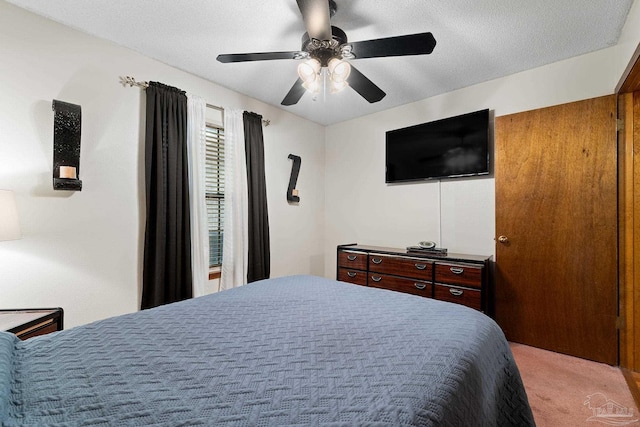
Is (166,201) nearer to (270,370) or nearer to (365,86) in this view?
(365,86)

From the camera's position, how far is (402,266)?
9.63 feet

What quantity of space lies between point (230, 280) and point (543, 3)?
3413 mm

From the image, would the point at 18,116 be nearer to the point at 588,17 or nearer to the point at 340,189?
the point at 340,189

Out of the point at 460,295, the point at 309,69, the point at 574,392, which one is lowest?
the point at 574,392

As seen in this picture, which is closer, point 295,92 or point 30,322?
point 30,322

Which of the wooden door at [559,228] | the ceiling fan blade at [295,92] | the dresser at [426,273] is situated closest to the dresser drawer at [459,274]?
the dresser at [426,273]

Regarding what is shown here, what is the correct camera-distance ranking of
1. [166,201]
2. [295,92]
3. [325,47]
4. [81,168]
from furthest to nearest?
[166,201] → [295,92] → [81,168] → [325,47]

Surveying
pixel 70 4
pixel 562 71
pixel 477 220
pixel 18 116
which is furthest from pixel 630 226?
pixel 18 116

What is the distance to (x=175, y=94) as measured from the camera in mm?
2596

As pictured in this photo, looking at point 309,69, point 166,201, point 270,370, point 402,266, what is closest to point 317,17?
point 309,69

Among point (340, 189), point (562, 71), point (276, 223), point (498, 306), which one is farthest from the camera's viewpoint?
point (340, 189)

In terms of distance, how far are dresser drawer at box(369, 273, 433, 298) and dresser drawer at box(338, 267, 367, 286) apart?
92 millimetres

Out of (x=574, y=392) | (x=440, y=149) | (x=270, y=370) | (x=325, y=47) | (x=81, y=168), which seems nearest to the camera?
(x=270, y=370)

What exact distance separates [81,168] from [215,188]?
112 cm
